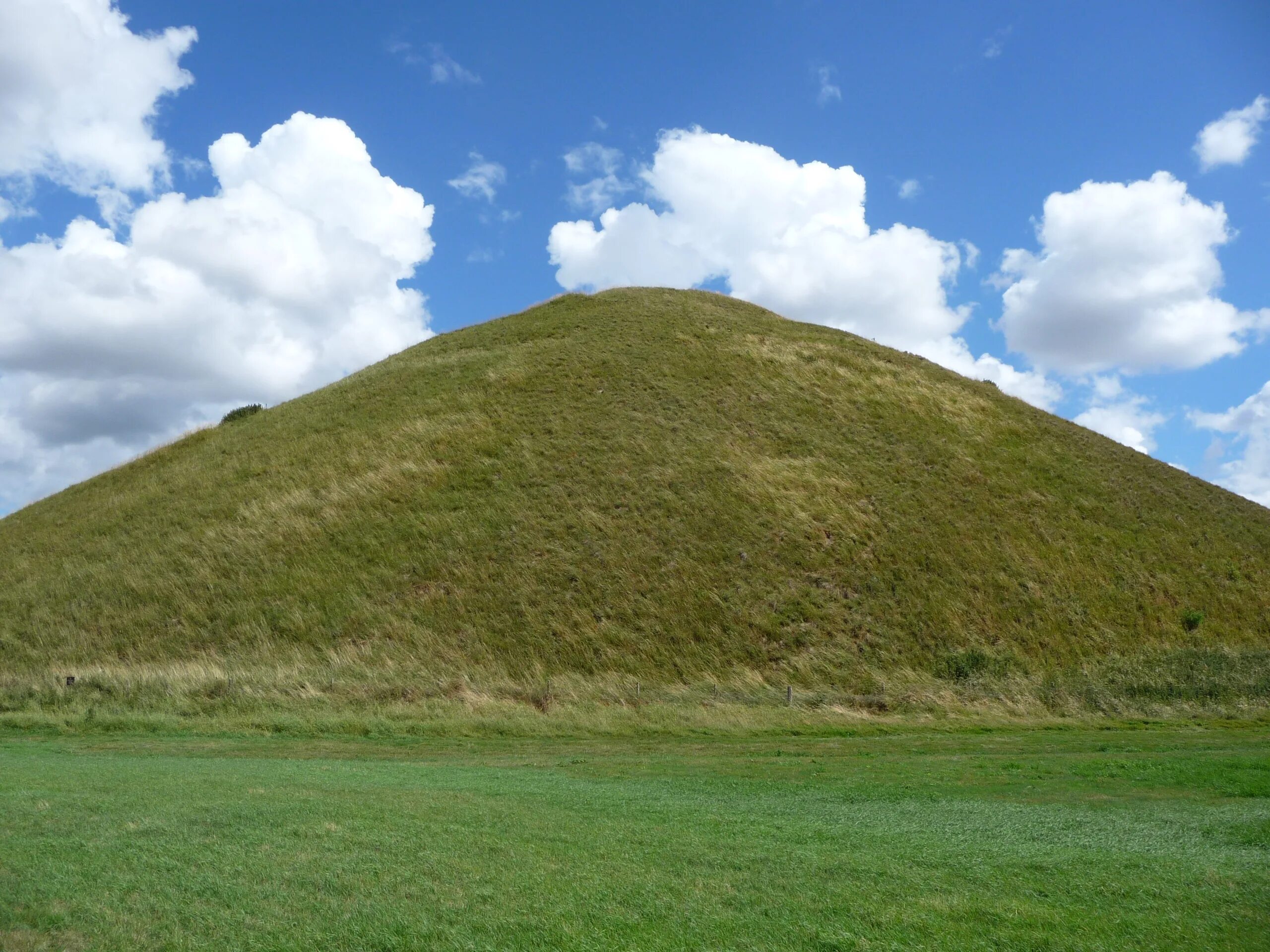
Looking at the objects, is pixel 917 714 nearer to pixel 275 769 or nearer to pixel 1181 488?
pixel 275 769

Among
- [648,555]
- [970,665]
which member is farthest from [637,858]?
[648,555]

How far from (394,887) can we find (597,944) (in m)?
1.93

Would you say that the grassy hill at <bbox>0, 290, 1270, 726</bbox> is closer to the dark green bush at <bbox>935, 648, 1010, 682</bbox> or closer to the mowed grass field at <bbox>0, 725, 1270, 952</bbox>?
the dark green bush at <bbox>935, 648, 1010, 682</bbox>

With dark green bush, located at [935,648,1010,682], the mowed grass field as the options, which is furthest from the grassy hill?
the mowed grass field

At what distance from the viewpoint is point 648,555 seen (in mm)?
30281

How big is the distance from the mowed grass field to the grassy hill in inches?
420

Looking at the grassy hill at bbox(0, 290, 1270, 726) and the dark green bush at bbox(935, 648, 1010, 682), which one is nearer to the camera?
the dark green bush at bbox(935, 648, 1010, 682)

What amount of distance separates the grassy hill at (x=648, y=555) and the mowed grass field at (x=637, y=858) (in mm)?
10673

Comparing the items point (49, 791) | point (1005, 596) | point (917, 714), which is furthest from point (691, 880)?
point (1005, 596)

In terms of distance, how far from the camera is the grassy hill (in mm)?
24938

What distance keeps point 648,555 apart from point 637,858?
895 inches

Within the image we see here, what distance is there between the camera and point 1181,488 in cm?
3822

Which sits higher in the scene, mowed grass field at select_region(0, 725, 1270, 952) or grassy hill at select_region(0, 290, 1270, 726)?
grassy hill at select_region(0, 290, 1270, 726)

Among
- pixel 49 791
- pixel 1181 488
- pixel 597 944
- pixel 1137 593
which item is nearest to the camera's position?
pixel 597 944
